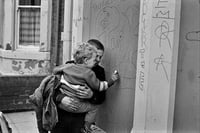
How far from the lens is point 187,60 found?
3381 mm

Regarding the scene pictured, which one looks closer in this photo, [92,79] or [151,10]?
[151,10]

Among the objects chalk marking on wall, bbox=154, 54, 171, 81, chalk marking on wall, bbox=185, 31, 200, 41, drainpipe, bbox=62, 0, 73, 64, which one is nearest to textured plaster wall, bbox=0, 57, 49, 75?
drainpipe, bbox=62, 0, 73, 64

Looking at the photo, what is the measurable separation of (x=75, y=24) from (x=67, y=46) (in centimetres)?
173

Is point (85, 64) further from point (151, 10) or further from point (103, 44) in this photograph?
point (151, 10)

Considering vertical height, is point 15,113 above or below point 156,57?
below

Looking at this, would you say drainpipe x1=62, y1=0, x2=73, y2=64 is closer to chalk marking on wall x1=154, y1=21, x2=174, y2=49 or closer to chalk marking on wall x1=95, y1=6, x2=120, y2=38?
chalk marking on wall x1=95, y1=6, x2=120, y2=38

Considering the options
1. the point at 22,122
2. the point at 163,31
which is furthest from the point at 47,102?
the point at 22,122

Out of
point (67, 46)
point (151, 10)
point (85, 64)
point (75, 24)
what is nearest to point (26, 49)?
point (67, 46)

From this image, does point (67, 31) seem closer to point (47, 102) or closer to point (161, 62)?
point (47, 102)

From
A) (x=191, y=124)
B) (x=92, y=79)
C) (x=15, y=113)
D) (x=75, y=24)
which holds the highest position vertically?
(x=75, y=24)

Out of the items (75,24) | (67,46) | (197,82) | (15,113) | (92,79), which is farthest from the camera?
(15,113)

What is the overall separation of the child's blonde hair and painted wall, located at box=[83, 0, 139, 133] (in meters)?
0.41

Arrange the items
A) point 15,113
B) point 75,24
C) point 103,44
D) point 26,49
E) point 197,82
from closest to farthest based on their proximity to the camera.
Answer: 1. point 197,82
2. point 103,44
3. point 75,24
4. point 15,113
5. point 26,49

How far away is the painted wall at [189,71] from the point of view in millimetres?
3301
